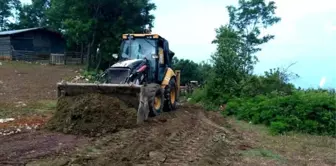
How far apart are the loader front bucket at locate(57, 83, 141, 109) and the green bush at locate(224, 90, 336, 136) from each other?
380 cm

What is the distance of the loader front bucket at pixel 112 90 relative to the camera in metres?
8.33

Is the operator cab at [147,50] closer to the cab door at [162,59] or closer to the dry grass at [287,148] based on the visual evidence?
the cab door at [162,59]

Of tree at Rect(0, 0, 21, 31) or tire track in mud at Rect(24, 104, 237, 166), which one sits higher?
tree at Rect(0, 0, 21, 31)

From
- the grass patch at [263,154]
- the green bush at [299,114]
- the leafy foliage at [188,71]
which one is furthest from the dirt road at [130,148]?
the leafy foliage at [188,71]

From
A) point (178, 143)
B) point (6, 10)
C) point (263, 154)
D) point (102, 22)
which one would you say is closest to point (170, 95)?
point (178, 143)

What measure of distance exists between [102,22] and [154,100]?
20411 millimetres

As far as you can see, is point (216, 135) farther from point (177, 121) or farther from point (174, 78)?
point (174, 78)

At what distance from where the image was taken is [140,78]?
32.2 feet

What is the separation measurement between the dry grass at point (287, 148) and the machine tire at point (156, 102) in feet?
7.19

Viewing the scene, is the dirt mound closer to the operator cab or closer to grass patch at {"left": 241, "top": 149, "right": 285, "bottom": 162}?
grass patch at {"left": 241, "top": 149, "right": 285, "bottom": 162}

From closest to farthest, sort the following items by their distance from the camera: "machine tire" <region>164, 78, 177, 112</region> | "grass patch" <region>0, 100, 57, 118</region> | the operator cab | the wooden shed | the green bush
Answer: the green bush, "grass patch" <region>0, 100, 57, 118</region>, the operator cab, "machine tire" <region>164, 78, 177, 112</region>, the wooden shed

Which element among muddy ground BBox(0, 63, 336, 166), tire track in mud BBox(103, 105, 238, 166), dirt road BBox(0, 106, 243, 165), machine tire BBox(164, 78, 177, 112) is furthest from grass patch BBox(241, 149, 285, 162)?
machine tire BBox(164, 78, 177, 112)

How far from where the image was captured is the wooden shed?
111 feet

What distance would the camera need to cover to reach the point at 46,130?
7492mm
